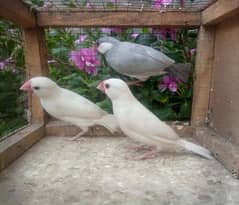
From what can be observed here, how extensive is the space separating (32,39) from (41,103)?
19 centimetres

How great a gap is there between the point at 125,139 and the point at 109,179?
12.2 inches

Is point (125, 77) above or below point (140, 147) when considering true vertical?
above

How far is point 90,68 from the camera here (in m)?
1.04

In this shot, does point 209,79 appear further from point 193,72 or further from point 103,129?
point 103,129

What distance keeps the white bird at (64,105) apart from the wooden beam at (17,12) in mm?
155

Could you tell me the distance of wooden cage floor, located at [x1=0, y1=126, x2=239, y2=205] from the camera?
51cm

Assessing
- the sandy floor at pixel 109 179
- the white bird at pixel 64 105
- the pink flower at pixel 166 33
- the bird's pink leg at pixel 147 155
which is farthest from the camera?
the pink flower at pixel 166 33

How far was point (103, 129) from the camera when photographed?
93 centimetres

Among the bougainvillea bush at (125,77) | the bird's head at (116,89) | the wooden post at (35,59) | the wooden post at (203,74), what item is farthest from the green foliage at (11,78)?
the wooden post at (203,74)

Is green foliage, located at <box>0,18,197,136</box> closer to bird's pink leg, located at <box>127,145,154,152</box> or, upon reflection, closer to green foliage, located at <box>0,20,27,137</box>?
green foliage, located at <box>0,20,27,137</box>

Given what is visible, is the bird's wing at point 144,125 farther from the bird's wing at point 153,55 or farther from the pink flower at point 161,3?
the pink flower at point 161,3

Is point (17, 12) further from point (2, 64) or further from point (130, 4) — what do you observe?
point (2, 64)

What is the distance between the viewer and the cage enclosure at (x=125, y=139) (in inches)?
21.3

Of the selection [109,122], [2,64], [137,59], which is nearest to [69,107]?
[109,122]
